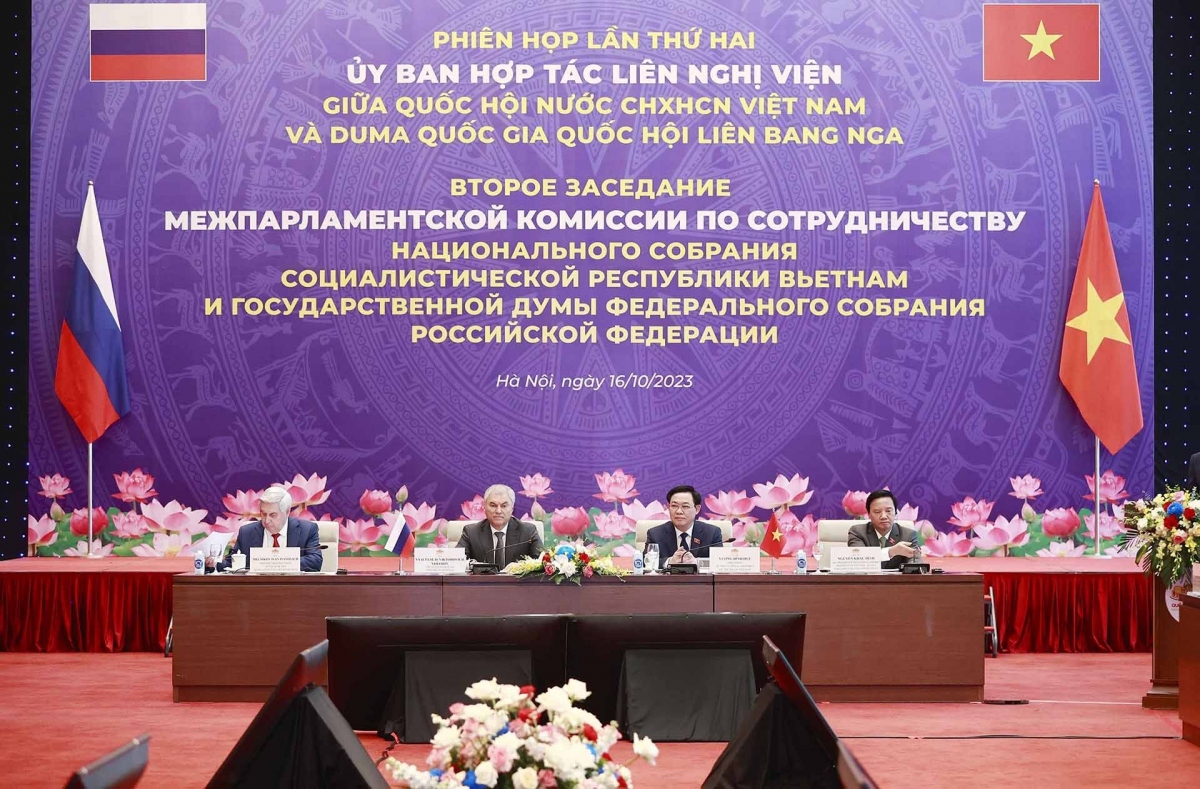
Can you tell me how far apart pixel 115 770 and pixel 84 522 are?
5990mm

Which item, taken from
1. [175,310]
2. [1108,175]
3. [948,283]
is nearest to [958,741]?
[948,283]

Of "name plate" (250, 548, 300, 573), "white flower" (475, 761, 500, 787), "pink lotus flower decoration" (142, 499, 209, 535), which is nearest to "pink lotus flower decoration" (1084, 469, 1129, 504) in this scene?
"name plate" (250, 548, 300, 573)

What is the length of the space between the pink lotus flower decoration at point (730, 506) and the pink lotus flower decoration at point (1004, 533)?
1.40m

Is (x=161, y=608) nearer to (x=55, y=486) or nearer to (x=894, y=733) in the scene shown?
(x=55, y=486)

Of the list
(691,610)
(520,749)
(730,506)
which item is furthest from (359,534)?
(520,749)

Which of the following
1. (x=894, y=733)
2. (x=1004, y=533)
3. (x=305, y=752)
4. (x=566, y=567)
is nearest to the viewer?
(x=305, y=752)

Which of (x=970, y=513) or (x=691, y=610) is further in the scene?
(x=970, y=513)

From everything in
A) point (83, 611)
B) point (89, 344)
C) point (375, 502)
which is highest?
point (89, 344)

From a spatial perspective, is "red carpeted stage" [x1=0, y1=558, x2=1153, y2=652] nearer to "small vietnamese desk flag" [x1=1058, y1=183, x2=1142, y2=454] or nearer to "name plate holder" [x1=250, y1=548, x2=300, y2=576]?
"small vietnamese desk flag" [x1=1058, y1=183, x2=1142, y2=454]

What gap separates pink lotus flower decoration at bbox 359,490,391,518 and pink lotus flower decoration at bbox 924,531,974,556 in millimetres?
3290

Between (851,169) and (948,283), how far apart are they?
917 mm

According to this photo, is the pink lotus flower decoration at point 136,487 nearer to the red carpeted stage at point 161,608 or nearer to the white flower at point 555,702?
the red carpeted stage at point 161,608

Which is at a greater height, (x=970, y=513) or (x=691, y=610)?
(x=970, y=513)

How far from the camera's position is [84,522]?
24.7 feet
